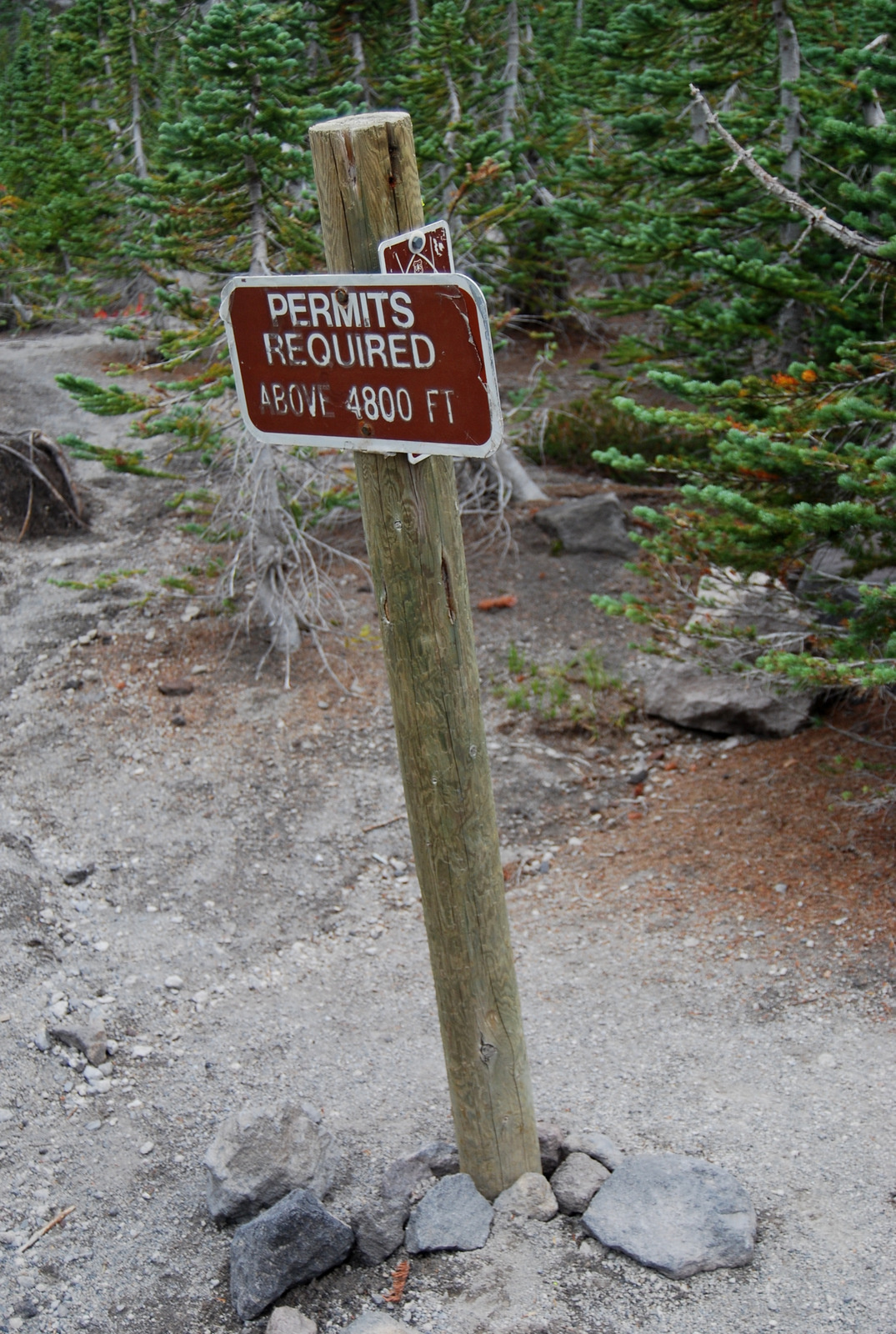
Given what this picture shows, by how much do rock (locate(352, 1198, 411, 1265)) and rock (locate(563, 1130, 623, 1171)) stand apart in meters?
0.61

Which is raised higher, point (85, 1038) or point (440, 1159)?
point (440, 1159)

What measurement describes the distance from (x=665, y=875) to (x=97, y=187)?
42.3ft

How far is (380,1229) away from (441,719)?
1751mm

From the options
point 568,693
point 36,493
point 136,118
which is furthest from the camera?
point 136,118

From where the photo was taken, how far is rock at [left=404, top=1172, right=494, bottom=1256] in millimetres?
3342

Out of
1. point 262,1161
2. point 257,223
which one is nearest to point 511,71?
point 257,223

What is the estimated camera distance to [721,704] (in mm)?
7258

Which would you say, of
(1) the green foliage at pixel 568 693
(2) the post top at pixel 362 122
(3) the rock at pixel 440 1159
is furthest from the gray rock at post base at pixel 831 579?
(2) the post top at pixel 362 122

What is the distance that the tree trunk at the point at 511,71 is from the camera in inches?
482

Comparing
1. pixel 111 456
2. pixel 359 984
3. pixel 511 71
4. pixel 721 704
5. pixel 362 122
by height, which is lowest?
pixel 359 984

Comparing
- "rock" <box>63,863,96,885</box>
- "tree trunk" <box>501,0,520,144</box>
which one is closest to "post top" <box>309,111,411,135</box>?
"rock" <box>63,863,96,885</box>

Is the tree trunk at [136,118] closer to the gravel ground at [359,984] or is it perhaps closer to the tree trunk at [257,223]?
the tree trunk at [257,223]

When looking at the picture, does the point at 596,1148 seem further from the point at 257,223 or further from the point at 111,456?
the point at 257,223

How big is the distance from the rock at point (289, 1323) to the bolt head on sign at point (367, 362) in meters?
2.55
